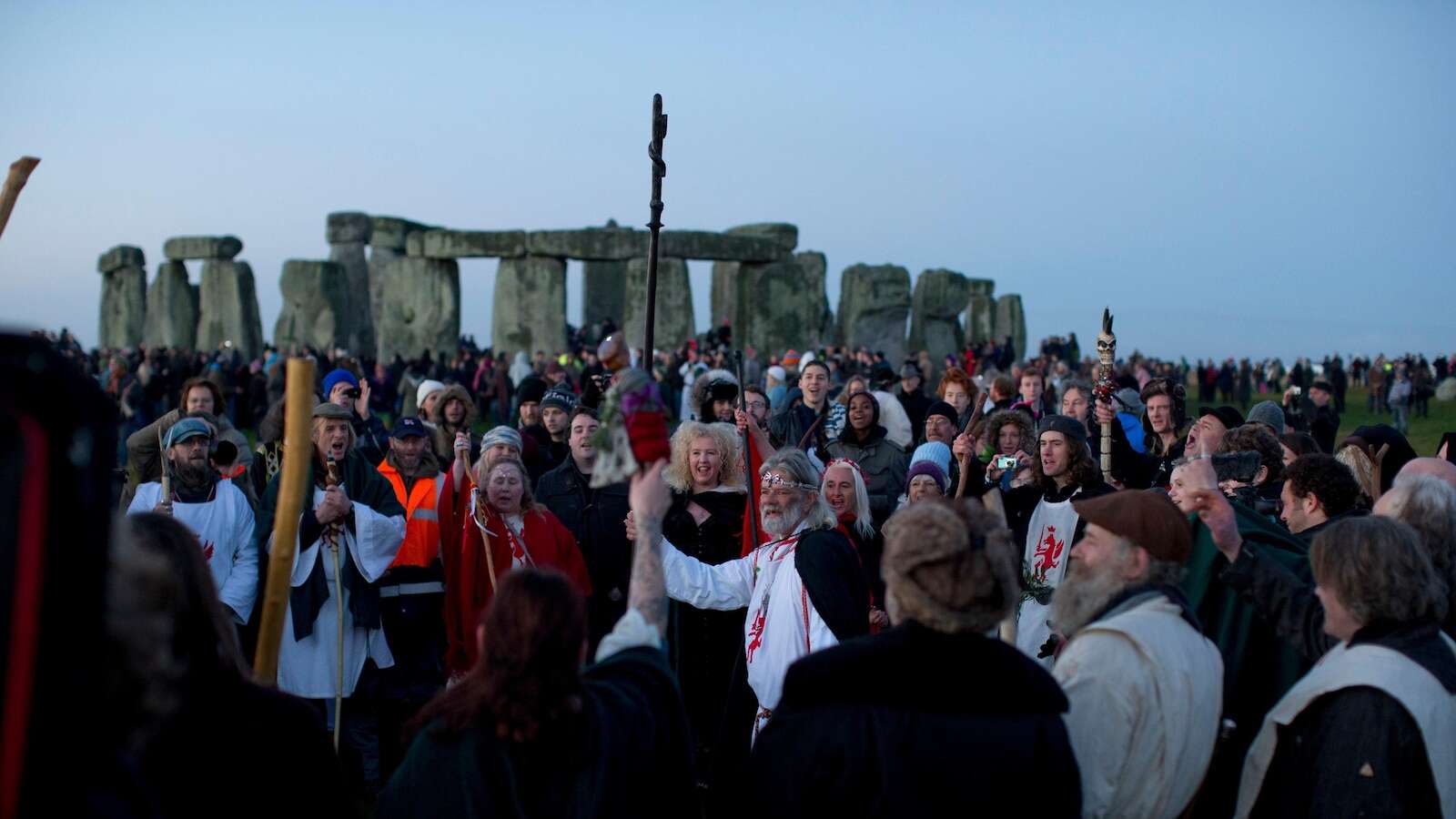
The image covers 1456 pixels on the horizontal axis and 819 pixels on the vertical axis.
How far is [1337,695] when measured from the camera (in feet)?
10.0

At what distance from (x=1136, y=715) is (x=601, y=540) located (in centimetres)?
334

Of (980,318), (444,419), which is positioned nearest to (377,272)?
(980,318)

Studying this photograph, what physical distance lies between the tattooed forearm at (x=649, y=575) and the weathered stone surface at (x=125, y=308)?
3453 centimetres

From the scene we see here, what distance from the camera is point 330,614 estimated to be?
17.6ft

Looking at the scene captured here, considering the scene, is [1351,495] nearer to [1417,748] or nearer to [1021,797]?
[1417,748]

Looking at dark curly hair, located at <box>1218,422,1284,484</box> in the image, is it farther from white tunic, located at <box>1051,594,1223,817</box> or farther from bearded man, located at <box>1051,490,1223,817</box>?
white tunic, located at <box>1051,594,1223,817</box>

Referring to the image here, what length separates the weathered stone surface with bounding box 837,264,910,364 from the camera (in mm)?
29641

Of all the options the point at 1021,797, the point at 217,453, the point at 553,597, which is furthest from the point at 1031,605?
the point at 217,453

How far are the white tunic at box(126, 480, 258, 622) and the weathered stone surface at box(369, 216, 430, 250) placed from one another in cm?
2824

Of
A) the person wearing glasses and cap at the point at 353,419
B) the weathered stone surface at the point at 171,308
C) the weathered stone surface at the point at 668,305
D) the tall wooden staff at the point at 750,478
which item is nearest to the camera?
the tall wooden staff at the point at 750,478

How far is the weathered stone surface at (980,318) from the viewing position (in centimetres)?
3868

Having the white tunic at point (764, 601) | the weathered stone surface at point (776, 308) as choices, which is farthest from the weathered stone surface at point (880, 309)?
the white tunic at point (764, 601)

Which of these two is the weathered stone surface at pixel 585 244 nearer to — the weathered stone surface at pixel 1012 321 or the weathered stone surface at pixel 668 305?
the weathered stone surface at pixel 668 305

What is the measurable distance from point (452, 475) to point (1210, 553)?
3.29 m
